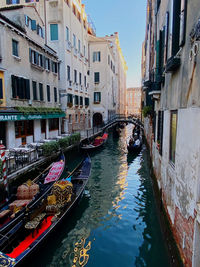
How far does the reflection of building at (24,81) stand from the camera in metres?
9.99

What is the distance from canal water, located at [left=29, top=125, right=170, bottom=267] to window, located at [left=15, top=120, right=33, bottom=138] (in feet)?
Answer: 16.7

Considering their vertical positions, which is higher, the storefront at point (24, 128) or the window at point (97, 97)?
the window at point (97, 97)

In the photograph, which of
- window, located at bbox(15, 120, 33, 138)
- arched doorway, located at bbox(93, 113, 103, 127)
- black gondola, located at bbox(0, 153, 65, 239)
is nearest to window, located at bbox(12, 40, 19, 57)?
window, located at bbox(15, 120, 33, 138)

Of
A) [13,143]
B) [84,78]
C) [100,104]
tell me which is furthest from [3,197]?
[100,104]

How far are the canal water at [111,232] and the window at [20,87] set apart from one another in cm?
638

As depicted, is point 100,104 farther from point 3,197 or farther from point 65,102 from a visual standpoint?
point 3,197

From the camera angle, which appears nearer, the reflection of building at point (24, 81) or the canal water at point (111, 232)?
the canal water at point (111, 232)

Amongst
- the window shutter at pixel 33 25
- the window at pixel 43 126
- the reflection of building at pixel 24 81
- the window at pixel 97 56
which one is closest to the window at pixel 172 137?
the reflection of building at pixel 24 81

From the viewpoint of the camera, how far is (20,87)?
11.3 meters

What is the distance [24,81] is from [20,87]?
620mm

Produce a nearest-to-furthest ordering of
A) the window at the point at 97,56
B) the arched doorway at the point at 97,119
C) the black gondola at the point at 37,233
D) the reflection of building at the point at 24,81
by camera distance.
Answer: the black gondola at the point at 37,233
the reflection of building at the point at 24,81
the window at the point at 97,56
the arched doorway at the point at 97,119

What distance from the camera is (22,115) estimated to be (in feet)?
34.9

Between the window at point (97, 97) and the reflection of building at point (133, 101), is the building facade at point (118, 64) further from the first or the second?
the reflection of building at point (133, 101)

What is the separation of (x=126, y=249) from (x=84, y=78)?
20967mm
